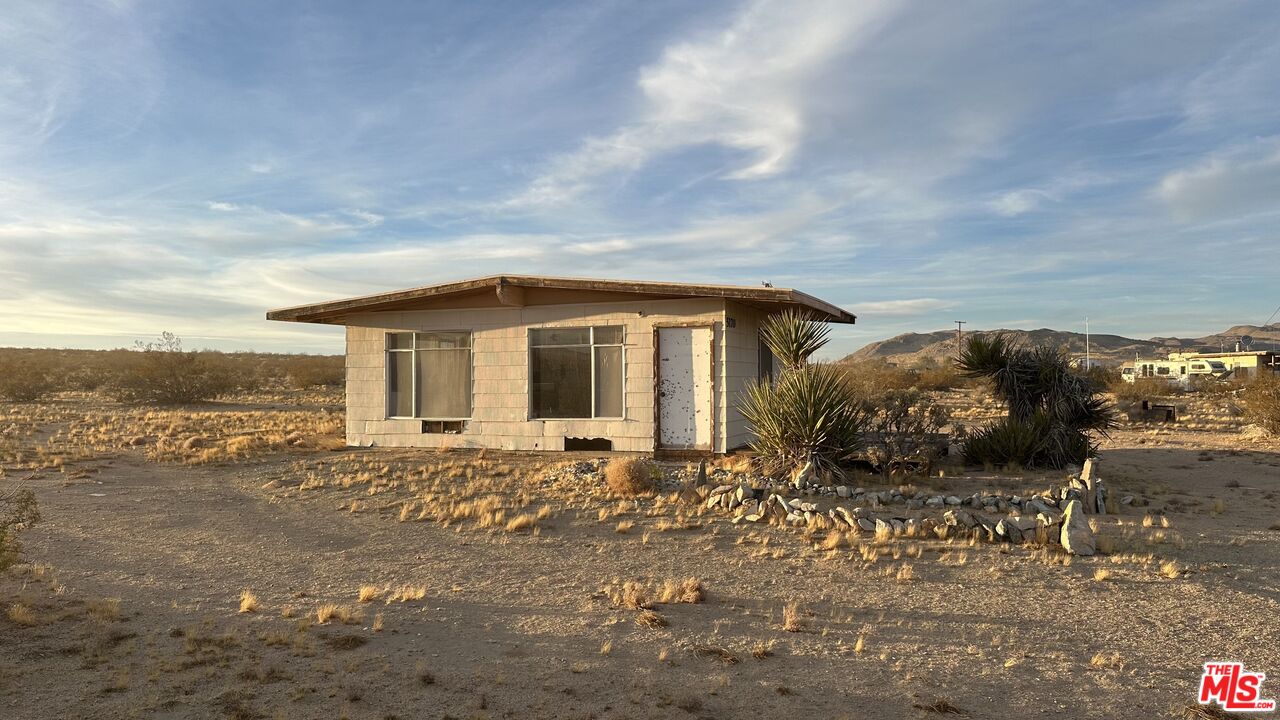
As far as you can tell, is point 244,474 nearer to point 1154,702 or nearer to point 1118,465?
point 1154,702

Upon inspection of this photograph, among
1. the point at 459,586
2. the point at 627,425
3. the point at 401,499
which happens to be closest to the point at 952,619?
the point at 459,586

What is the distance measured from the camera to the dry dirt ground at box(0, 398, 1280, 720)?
448 centimetres

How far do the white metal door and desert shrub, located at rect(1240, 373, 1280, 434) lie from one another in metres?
14.8

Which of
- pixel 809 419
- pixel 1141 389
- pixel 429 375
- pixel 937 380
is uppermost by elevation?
pixel 937 380

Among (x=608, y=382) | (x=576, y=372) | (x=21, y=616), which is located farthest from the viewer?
(x=576, y=372)

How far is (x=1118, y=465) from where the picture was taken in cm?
1424

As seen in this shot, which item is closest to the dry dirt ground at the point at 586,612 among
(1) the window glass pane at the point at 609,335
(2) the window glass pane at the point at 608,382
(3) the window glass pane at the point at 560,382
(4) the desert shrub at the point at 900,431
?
(4) the desert shrub at the point at 900,431

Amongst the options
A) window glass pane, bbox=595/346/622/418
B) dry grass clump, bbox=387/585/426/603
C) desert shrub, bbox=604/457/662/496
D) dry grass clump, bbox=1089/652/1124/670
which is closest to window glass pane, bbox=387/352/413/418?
window glass pane, bbox=595/346/622/418

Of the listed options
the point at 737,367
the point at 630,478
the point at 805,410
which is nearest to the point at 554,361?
the point at 737,367

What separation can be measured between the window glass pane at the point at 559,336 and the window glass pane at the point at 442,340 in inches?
53.6

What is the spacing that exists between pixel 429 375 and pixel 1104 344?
118 meters

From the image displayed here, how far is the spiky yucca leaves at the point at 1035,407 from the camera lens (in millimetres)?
12797

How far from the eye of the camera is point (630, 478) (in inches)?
416

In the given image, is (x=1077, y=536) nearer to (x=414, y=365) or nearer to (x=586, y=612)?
(x=586, y=612)
